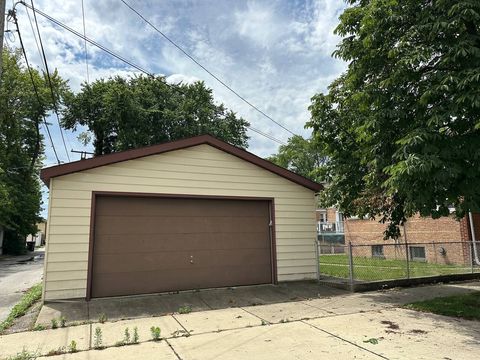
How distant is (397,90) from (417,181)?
6.00ft

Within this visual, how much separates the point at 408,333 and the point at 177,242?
16.9 feet

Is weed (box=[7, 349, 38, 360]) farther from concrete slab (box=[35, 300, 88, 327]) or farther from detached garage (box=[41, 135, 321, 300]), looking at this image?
detached garage (box=[41, 135, 321, 300])

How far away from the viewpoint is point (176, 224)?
878 centimetres

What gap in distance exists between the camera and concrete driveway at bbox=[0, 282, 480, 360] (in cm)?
475

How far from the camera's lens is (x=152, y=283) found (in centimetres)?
830

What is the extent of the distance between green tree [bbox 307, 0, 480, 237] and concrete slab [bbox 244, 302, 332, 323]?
257 centimetres

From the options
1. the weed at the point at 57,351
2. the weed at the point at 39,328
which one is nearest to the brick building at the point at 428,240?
the weed at the point at 39,328

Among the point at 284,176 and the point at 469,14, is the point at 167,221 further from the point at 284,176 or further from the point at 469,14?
the point at 469,14

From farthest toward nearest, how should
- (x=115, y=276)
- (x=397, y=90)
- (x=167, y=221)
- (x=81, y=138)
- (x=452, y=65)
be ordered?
(x=81, y=138), (x=167, y=221), (x=115, y=276), (x=397, y=90), (x=452, y=65)

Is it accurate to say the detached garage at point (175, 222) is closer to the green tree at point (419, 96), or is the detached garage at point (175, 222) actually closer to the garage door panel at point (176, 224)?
the garage door panel at point (176, 224)

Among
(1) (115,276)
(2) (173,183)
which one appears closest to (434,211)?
(2) (173,183)

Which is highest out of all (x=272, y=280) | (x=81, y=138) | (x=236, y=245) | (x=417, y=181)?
(x=81, y=138)

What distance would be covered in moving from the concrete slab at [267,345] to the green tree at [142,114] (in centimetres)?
2265

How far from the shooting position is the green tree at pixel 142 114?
26984 millimetres
